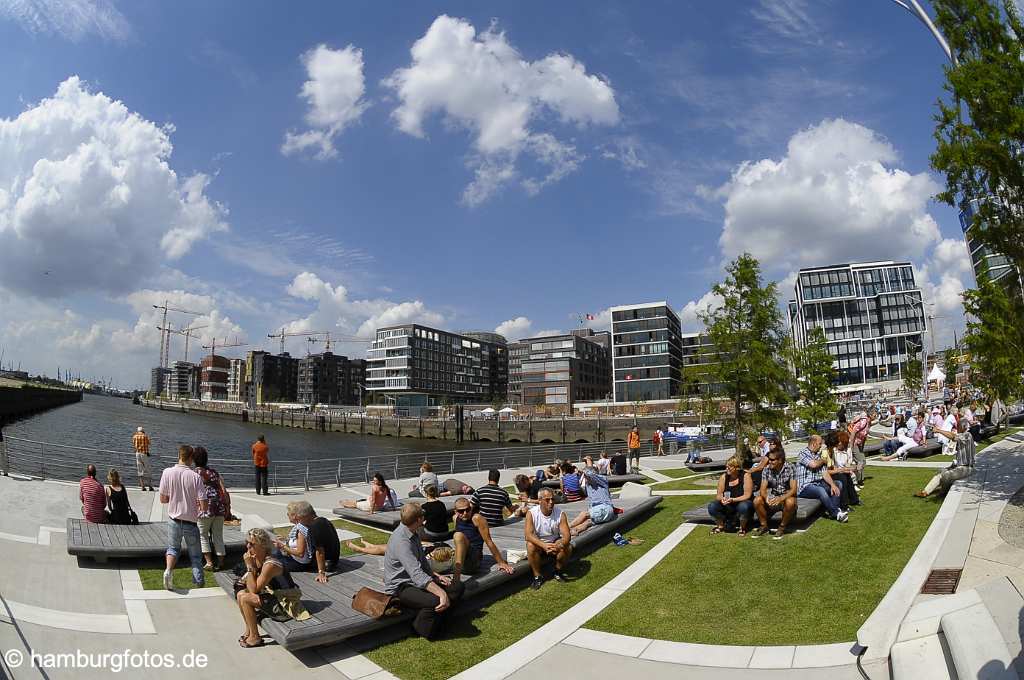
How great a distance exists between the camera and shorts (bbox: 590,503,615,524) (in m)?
9.92

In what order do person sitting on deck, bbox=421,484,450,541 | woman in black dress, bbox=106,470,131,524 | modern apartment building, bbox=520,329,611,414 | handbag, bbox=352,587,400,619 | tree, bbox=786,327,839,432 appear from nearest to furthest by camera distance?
handbag, bbox=352,587,400,619
person sitting on deck, bbox=421,484,450,541
woman in black dress, bbox=106,470,131,524
tree, bbox=786,327,839,432
modern apartment building, bbox=520,329,611,414

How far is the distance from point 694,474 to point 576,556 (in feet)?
38.6

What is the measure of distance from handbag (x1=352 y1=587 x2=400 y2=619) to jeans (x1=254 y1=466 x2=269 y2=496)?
9884mm

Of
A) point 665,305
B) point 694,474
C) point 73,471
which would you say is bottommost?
point 694,474

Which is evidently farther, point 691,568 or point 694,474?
point 694,474

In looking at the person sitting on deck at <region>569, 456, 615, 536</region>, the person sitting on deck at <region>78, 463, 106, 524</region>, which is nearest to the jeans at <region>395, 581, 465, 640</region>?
the person sitting on deck at <region>569, 456, 615, 536</region>

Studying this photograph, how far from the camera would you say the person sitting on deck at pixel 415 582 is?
614 centimetres

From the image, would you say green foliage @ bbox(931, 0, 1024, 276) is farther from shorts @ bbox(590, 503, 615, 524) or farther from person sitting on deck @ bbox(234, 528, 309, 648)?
person sitting on deck @ bbox(234, 528, 309, 648)

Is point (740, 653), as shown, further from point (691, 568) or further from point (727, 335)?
point (727, 335)

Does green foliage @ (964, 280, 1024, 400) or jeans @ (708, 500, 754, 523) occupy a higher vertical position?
green foliage @ (964, 280, 1024, 400)

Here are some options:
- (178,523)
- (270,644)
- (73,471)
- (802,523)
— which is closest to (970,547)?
(802,523)

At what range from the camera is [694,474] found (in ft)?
64.7

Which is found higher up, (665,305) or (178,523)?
(665,305)

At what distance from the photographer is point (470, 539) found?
759 cm
